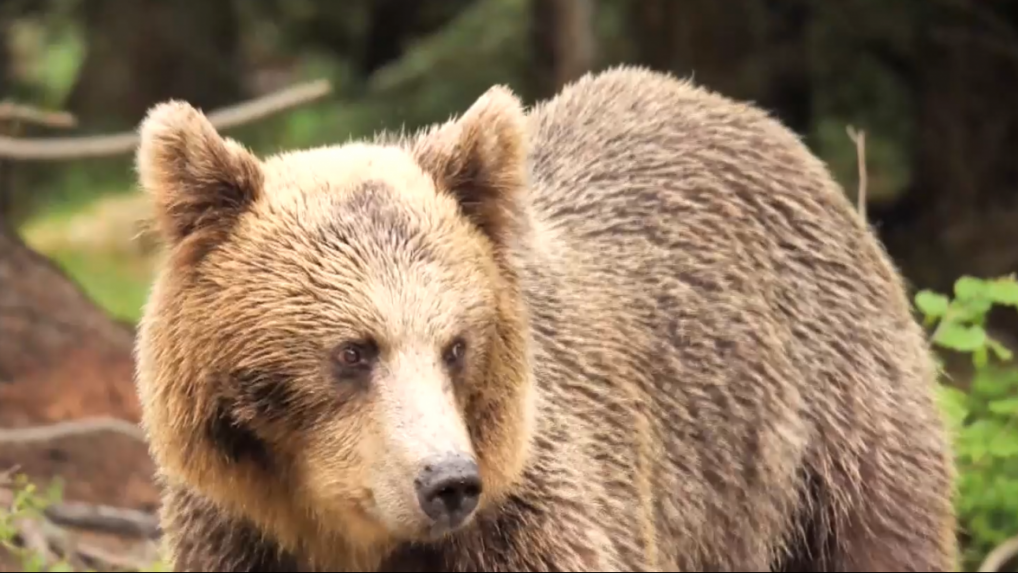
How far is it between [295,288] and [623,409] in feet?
4.28

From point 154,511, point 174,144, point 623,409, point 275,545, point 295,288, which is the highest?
point 174,144

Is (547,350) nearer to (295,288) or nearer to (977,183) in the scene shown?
(295,288)

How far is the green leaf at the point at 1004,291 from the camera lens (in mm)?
5827

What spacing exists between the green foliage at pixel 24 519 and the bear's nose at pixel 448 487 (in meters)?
1.69

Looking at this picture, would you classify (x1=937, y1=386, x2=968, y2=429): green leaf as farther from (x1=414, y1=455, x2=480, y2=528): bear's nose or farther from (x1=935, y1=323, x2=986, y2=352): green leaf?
(x1=414, y1=455, x2=480, y2=528): bear's nose

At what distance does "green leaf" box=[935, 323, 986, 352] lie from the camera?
5.79 meters

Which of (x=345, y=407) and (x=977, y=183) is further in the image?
(x=977, y=183)

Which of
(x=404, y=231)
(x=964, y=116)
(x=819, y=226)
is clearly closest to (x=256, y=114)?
(x=819, y=226)

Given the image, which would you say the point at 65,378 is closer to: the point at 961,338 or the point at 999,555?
the point at 961,338

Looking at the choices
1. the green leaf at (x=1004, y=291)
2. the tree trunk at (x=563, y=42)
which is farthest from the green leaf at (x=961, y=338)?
the tree trunk at (x=563, y=42)

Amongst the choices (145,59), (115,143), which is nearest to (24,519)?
(115,143)

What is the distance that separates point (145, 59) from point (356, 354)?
43.5 ft

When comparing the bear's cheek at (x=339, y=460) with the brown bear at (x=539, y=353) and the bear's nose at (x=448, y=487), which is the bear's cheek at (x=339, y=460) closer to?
the brown bear at (x=539, y=353)

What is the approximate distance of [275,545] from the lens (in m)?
4.39
